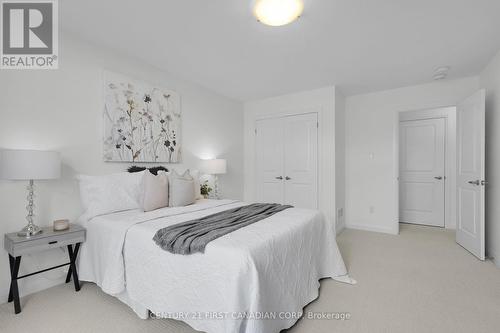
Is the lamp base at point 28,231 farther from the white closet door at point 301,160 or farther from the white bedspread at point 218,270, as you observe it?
the white closet door at point 301,160

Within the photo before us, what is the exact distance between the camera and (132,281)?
1816 mm

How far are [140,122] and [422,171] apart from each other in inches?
200

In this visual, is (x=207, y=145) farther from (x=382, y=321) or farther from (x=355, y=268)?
(x=382, y=321)

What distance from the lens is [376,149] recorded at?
418 centimetres

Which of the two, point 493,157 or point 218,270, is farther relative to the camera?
point 493,157

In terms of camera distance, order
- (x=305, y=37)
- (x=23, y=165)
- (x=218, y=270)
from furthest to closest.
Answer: (x=305, y=37), (x=23, y=165), (x=218, y=270)

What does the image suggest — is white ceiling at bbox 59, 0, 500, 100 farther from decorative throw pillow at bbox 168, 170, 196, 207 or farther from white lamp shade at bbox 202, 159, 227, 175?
decorative throw pillow at bbox 168, 170, 196, 207

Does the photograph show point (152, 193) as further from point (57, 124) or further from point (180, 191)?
point (57, 124)

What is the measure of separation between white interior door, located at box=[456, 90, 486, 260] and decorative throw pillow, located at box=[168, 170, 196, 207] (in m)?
3.48

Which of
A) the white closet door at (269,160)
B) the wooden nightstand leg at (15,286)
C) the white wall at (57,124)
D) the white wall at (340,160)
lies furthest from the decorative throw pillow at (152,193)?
the white wall at (340,160)

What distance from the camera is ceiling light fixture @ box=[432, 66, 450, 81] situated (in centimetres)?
314

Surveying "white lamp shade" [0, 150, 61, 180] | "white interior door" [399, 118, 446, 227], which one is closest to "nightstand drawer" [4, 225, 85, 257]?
"white lamp shade" [0, 150, 61, 180]

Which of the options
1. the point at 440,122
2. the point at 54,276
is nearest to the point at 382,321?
the point at 54,276

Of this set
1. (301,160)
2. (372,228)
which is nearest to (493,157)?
(372,228)
